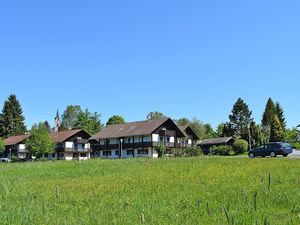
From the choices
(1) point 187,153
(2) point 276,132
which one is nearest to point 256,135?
(2) point 276,132

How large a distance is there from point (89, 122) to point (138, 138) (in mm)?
54277

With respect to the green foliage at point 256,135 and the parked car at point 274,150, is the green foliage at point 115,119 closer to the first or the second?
the green foliage at point 256,135

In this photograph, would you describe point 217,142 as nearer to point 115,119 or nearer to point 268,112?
point 268,112

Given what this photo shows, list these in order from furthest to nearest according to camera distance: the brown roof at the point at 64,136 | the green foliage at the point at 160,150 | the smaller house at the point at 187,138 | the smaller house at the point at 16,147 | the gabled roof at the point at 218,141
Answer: the smaller house at the point at 16,147, the gabled roof at the point at 218,141, the brown roof at the point at 64,136, the smaller house at the point at 187,138, the green foliage at the point at 160,150

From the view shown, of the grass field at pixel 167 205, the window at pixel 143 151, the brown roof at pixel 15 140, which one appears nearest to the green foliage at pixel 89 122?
the brown roof at pixel 15 140

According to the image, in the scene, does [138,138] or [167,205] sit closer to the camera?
[167,205]

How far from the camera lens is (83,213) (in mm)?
11328

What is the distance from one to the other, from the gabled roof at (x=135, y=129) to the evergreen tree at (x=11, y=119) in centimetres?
4344

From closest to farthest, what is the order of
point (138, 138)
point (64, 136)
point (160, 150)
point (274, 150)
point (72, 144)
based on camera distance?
point (274, 150) → point (160, 150) → point (138, 138) → point (64, 136) → point (72, 144)

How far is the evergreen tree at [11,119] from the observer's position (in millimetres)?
124312

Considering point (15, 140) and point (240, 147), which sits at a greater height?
point (15, 140)

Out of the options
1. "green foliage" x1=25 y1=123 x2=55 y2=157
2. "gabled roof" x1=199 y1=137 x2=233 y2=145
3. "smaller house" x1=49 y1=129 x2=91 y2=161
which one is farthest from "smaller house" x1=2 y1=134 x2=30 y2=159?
"gabled roof" x1=199 y1=137 x2=233 y2=145

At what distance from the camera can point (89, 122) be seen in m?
135

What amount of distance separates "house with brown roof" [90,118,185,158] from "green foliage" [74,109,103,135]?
41.3 m
